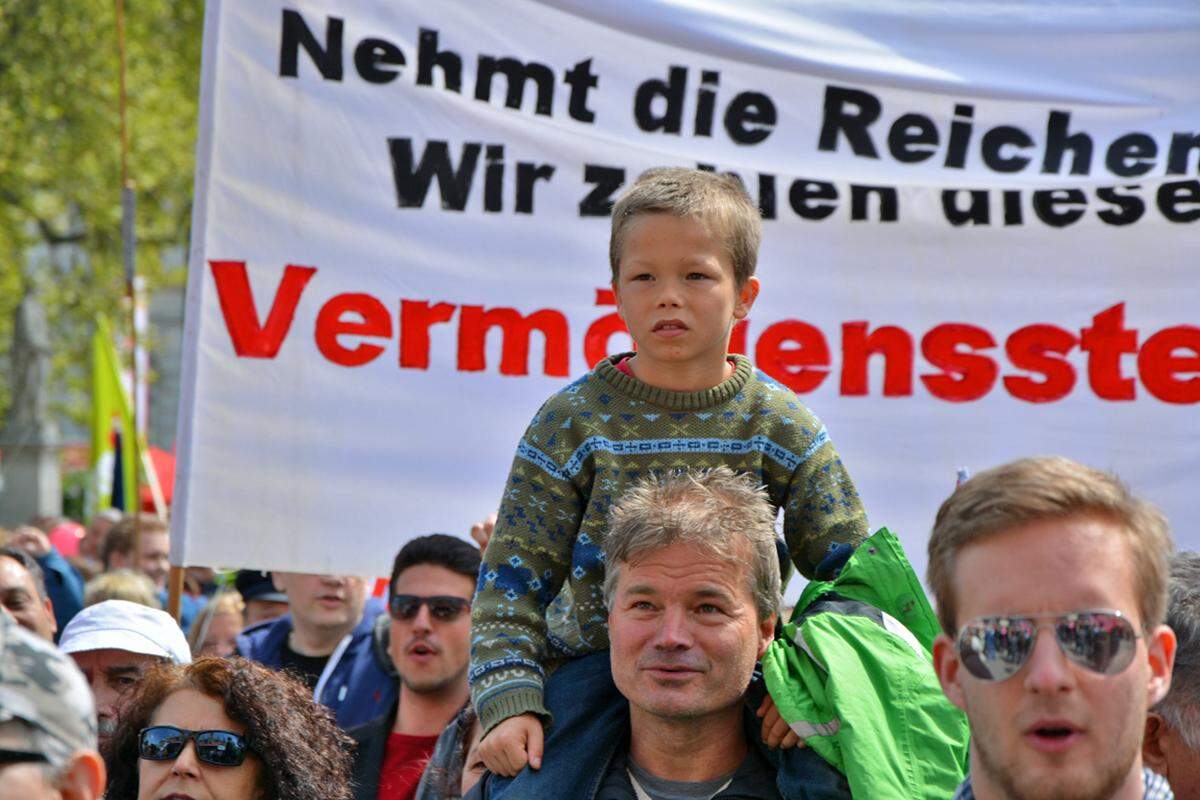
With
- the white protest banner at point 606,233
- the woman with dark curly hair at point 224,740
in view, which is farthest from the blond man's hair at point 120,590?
the woman with dark curly hair at point 224,740

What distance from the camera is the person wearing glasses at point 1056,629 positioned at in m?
2.41

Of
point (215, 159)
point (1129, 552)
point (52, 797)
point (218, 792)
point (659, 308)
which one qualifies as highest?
point (215, 159)

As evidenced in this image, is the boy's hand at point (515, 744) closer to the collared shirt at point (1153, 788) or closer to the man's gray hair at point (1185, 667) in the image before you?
the collared shirt at point (1153, 788)

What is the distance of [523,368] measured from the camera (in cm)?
538

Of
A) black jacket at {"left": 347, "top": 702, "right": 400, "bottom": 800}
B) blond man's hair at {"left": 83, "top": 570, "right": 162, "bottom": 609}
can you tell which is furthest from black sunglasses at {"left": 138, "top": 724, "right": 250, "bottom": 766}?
blond man's hair at {"left": 83, "top": 570, "right": 162, "bottom": 609}

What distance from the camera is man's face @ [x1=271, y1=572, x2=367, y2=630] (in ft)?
20.4

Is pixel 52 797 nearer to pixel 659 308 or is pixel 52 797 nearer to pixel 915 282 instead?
pixel 659 308

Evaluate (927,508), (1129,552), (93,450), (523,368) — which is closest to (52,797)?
(1129,552)

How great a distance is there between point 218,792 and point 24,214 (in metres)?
22.2

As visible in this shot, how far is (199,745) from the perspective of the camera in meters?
3.82

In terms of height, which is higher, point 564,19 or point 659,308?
point 564,19

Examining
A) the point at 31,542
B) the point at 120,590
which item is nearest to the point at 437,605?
the point at 120,590

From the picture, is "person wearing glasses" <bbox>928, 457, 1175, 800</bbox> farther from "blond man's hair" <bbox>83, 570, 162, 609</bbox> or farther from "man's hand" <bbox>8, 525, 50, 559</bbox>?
"man's hand" <bbox>8, 525, 50, 559</bbox>

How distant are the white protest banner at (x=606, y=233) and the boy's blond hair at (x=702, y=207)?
1.88 metres
